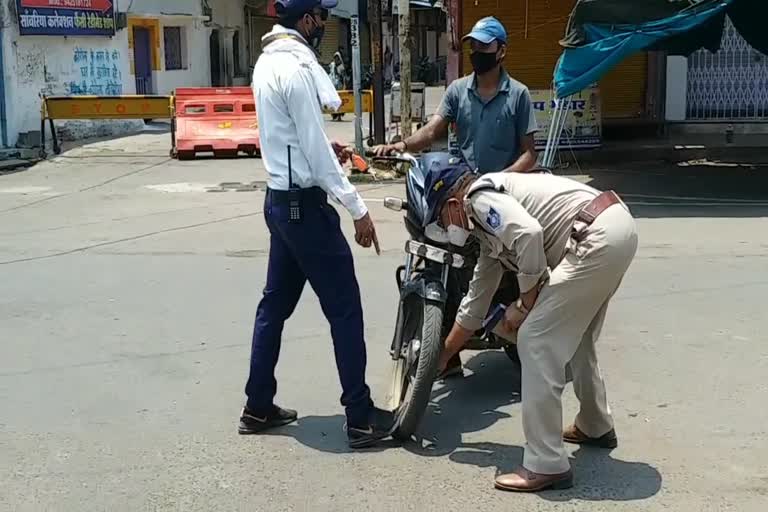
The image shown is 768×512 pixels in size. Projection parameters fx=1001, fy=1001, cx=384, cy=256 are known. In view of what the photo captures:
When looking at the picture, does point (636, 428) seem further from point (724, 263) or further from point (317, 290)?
point (724, 263)

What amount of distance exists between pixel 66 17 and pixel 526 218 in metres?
18.0

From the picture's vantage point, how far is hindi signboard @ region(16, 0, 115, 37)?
1858 centimetres

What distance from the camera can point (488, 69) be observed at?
213 inches

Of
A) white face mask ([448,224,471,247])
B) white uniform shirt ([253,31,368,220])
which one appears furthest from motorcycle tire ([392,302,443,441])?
white uniform shirt ([253,31,368,220])

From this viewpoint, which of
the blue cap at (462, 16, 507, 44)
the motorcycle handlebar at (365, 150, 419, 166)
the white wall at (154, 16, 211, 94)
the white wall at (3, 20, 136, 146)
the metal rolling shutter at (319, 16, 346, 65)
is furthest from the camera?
the metal rolling shutter at (319, 16, 346, 65)

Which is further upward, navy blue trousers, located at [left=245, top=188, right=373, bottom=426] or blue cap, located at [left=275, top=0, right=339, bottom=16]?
blue cap, located at [left=275, top=0, right=339, bottom=16]

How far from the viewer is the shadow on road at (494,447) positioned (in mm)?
4094

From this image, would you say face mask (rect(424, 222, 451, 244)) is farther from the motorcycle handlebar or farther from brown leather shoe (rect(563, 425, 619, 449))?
brown leather shoe (rect(563, 425, 619, 449))

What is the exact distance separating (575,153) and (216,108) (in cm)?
633

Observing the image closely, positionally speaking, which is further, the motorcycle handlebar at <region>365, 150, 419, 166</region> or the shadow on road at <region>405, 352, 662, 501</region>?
the motorcycle handlebar at <region>365, 150, 419, 166</region>

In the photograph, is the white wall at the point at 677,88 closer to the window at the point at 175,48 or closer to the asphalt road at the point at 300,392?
the asphalt road at the point at 300,392

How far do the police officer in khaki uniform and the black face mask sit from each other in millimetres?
1361

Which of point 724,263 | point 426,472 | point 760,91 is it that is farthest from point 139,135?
point 426,472

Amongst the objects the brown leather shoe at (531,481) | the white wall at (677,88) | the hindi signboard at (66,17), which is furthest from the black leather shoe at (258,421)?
the hindi signboard at (66,17)
